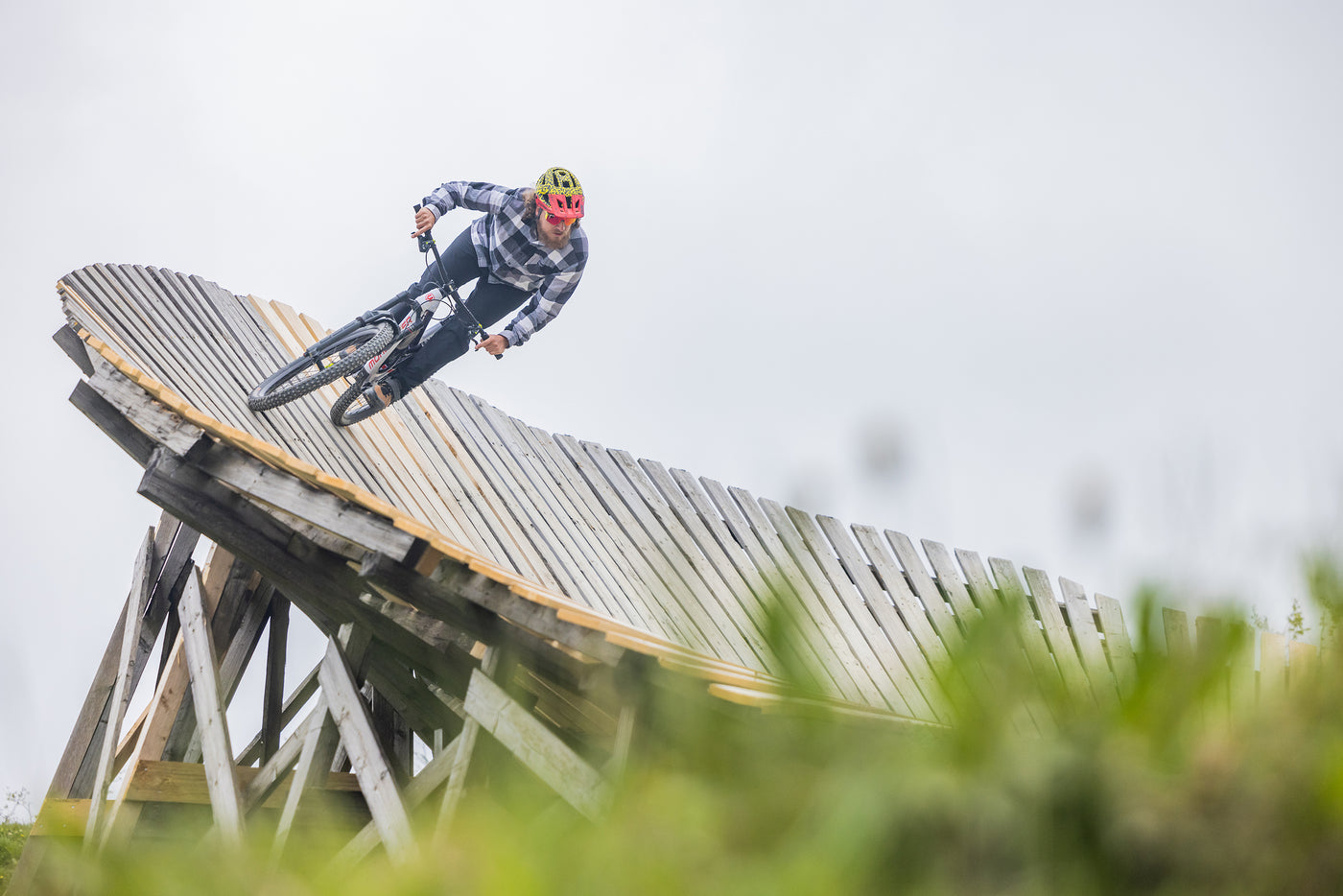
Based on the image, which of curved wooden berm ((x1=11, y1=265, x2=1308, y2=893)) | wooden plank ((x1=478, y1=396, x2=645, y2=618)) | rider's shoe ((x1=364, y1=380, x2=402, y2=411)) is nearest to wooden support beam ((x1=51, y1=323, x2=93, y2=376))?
curved wooden berm ((x1=11, y1=265, x2=1308, y2=893))

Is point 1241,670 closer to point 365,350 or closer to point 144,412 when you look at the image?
point 144,412

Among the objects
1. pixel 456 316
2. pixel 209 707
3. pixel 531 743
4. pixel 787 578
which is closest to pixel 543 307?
pixel 456 316

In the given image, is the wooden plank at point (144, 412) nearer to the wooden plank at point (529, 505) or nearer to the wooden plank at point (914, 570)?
the wooden plank at point (529, 505)

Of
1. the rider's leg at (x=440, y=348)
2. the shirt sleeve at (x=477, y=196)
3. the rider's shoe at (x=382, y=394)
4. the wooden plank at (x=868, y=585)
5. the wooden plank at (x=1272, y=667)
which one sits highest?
the shirt sleeve at (x=477, y=196)

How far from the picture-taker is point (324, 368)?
23.9 feet

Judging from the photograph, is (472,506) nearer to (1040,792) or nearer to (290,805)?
(290,805)

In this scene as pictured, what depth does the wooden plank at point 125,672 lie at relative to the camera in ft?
18.0

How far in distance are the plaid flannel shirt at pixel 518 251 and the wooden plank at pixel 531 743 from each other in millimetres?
4023

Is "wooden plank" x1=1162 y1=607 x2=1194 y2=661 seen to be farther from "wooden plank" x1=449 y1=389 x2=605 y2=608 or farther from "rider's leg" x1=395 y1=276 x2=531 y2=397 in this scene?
"rider's leg" x1=395 y1=276 x2=531 y2=397

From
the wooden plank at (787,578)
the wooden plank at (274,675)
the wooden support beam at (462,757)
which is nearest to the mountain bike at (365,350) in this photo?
the wooden plank at (274,675)

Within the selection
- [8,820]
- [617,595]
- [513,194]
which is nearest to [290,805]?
[617,595]

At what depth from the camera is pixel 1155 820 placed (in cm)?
81

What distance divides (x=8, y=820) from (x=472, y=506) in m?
7.19

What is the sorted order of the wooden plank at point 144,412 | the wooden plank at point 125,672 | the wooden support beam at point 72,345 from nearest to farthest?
the wooden plank at point 144,412 < the wooden plank at point 125,672 < the wooden support beam at point 72,345
